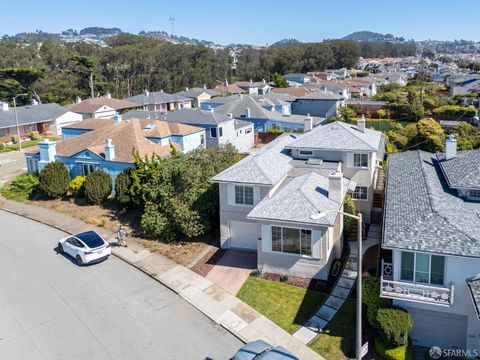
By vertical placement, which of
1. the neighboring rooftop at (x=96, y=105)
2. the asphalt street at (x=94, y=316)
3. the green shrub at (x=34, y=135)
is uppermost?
the neighboring rooftop at (x=96, y=105)

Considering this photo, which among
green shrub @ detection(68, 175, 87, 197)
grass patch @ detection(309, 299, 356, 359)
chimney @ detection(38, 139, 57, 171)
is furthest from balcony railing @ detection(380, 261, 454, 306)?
chimney @ detection(38, 139, 57, 171)

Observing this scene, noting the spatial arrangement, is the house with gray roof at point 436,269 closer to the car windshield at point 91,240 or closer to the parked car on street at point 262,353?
the parked car on street at point 262,353

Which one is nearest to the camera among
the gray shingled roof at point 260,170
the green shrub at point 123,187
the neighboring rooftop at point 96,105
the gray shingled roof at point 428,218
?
the gray shingled roof at point 428,218

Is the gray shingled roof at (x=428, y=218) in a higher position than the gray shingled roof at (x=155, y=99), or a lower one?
lower

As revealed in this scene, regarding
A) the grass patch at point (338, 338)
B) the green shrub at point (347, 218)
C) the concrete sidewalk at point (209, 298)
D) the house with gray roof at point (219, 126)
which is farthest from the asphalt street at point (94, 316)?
the house with gray roof at point (219, 126)

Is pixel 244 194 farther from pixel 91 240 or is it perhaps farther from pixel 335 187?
pixel 91 240

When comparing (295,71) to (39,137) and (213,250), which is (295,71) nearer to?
(39,137)

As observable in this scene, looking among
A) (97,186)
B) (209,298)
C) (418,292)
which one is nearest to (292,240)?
(209,298)

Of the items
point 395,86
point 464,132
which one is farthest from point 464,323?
point 395,86
